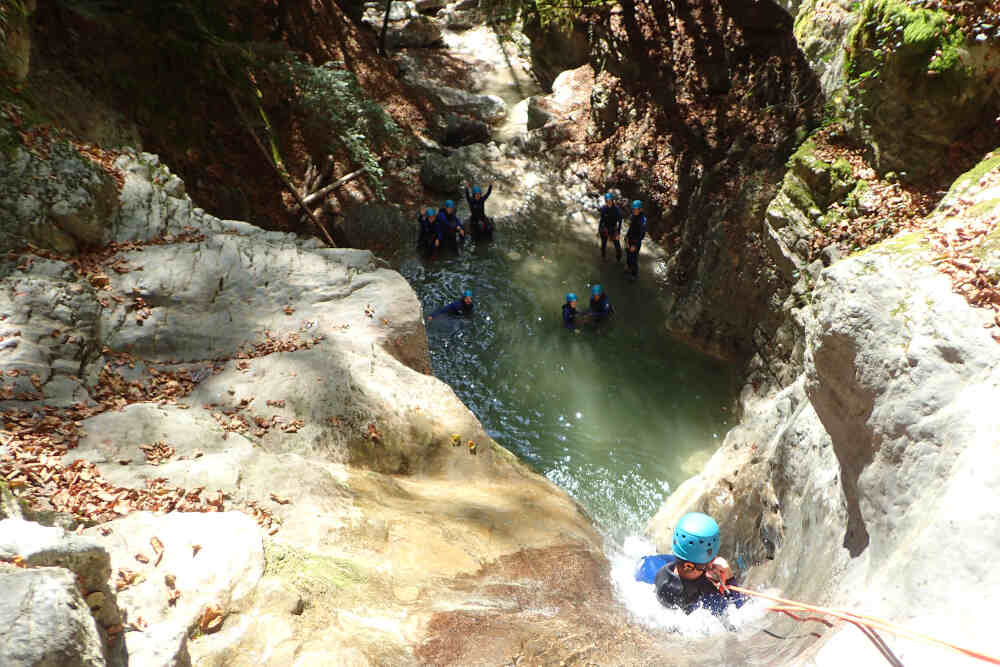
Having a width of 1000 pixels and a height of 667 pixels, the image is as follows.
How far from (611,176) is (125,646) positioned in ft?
53.8

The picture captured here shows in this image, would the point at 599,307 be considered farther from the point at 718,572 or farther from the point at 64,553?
the point at 64,553

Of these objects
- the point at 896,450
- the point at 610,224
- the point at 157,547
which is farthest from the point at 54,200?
the point at 610,224

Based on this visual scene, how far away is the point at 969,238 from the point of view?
402 centimetres

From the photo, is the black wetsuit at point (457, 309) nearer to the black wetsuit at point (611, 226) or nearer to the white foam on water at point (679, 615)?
the black wetsuit at point (611, 226)

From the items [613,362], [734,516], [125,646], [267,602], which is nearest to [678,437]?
[613,362]

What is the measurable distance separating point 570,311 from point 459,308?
2.44 meters

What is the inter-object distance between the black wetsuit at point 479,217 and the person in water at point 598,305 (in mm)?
4271

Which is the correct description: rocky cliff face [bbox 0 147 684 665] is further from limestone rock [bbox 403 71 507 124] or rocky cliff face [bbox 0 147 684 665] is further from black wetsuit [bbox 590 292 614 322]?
limestone rock [bbox 403 71 507 124]

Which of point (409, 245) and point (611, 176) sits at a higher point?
point (611, 176)

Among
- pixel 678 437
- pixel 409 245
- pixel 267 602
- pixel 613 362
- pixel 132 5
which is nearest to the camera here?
pixel 267 602

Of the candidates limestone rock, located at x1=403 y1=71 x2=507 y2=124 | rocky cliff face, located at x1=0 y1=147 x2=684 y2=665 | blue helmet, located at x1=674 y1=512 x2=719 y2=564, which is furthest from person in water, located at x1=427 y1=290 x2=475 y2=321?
limestone rock, located at x1=403 y1=71 x2=507 y2=124

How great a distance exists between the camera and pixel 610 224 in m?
14.4

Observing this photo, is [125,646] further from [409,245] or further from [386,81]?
[386,81]

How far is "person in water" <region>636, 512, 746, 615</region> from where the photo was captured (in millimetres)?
4301
